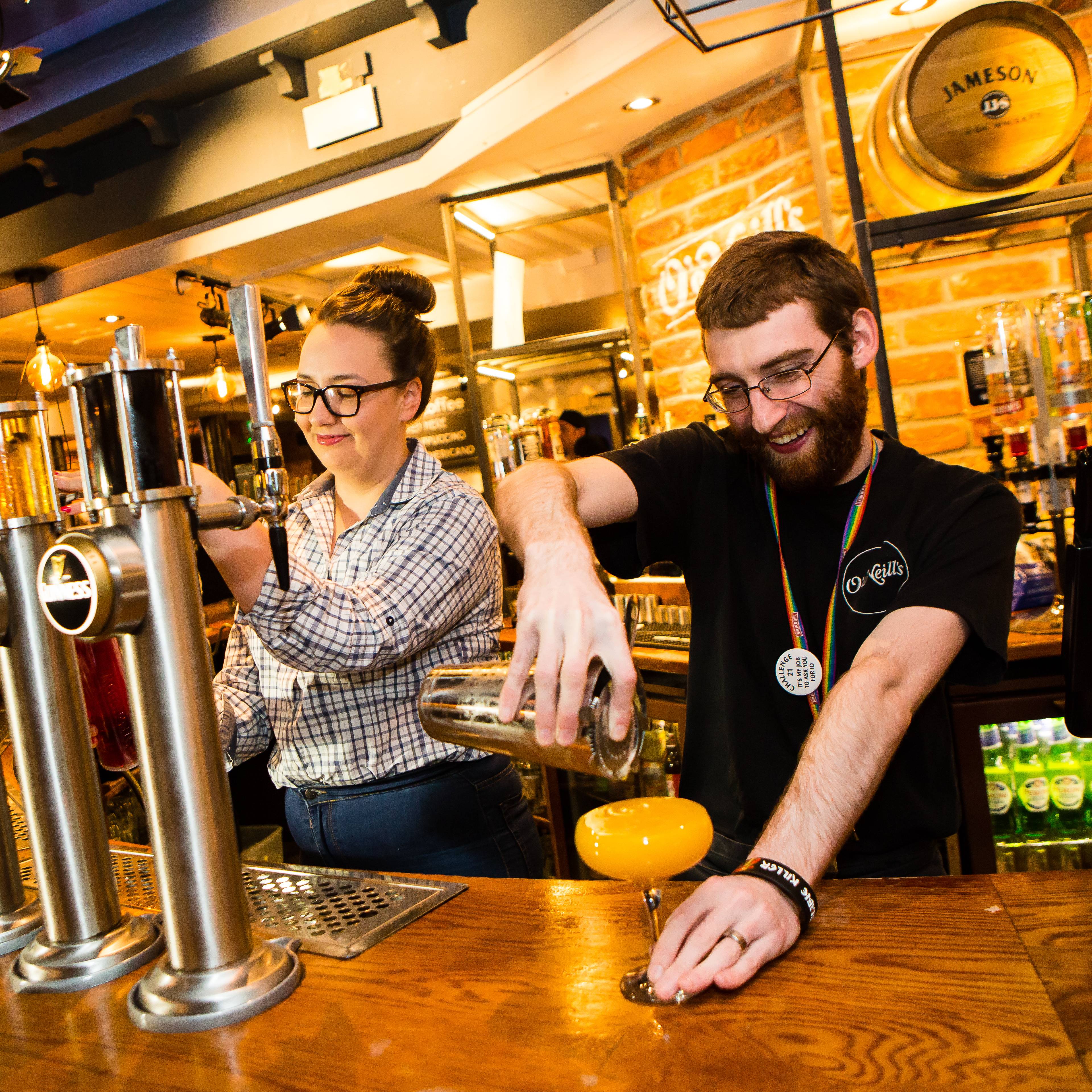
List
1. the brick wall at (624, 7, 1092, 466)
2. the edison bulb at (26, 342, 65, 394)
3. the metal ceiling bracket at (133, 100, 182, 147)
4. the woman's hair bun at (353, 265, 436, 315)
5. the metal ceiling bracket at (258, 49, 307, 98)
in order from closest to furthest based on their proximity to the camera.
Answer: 1. the woman's hair bun at (353, 265, 436, 315)
2. the brick wall at (624, 7, 1092, 466)
3. the metal ceiling bracket at (258, 49, 307, 98)
4. the metal ceiling bracket at (133, 100, 182, 147)
5. the edison bulb at (26, 342, 65, 394)

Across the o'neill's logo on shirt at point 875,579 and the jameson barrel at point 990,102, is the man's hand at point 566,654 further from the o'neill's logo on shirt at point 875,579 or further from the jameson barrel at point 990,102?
the jameson barrel at point 990,102

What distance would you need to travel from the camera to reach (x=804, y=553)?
1.52m

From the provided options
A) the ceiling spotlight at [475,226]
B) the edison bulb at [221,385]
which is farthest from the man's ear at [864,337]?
the edison bulb at [221,385]

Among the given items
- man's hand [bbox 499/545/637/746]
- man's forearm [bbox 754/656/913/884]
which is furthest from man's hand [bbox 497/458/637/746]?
man's forearm [bbox 754/656/913/884]

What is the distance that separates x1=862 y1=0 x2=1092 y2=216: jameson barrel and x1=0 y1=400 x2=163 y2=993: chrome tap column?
1.89 metres

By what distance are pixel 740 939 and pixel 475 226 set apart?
405cm

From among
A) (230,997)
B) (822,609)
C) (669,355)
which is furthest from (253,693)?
(669,355)

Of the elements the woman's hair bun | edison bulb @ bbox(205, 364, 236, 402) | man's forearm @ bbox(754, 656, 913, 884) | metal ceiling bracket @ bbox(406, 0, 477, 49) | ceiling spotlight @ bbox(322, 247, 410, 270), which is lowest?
man's forearm @ bbox(754, 656, 913, 884)

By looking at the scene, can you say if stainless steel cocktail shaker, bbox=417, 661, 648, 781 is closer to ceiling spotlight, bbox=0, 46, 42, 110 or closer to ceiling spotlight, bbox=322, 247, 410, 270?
ceiling spotlight, bbox=0, 46, 42, 110

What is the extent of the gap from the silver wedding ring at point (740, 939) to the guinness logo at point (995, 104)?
6.21ft

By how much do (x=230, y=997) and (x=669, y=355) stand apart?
9.55ft

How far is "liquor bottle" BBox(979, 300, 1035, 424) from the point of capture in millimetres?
2129

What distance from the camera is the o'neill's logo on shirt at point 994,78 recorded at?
194cm

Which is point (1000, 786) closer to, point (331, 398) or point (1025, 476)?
point (1025, 476)
